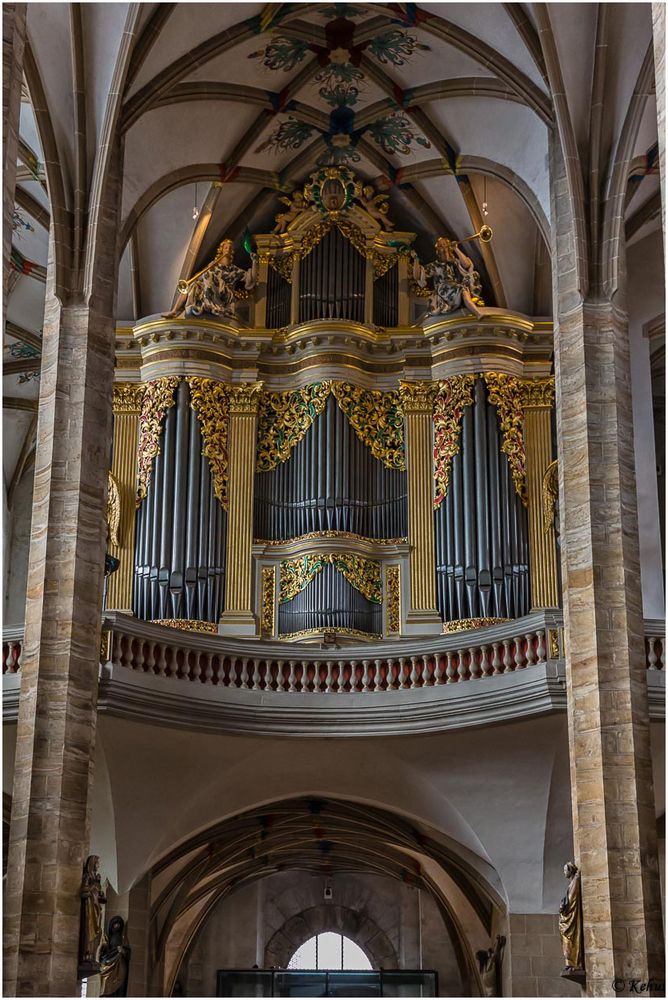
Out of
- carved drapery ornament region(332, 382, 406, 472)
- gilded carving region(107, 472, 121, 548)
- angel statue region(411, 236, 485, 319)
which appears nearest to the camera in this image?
gilded carving region(107, 472, 121, 548)

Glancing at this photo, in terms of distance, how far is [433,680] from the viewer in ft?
54.4

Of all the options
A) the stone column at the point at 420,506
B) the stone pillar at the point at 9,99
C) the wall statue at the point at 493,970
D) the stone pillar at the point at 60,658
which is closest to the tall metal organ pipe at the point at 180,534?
Result: the stone column at the point at 420,506

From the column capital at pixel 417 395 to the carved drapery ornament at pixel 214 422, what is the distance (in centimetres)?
225

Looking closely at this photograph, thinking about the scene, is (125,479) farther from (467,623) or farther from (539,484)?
(539,484)

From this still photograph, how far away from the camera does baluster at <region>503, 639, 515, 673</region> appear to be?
15977mm

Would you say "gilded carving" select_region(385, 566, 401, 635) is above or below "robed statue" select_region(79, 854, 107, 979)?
above

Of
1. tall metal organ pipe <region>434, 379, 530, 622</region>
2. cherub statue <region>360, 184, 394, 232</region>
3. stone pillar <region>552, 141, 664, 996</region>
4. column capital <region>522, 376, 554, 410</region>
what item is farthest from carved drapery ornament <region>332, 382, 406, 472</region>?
stone pillar <region>552, 141, 664, 996</region>

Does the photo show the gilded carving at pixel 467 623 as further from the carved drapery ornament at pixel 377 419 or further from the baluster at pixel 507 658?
the carved drapery ornament at pixel 377 419

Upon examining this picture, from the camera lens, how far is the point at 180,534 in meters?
18.1

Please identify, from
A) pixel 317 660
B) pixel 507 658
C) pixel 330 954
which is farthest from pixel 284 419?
pixel 330 954

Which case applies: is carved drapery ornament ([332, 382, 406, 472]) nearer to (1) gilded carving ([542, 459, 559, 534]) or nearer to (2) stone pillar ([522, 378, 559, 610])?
(2) stone pillar ([522, 378, 559, 610])

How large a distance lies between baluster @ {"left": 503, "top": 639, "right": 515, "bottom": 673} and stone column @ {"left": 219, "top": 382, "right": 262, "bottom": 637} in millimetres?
3342

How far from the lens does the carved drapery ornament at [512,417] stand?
60.0ft

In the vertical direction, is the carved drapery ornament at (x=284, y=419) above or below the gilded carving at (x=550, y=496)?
above
